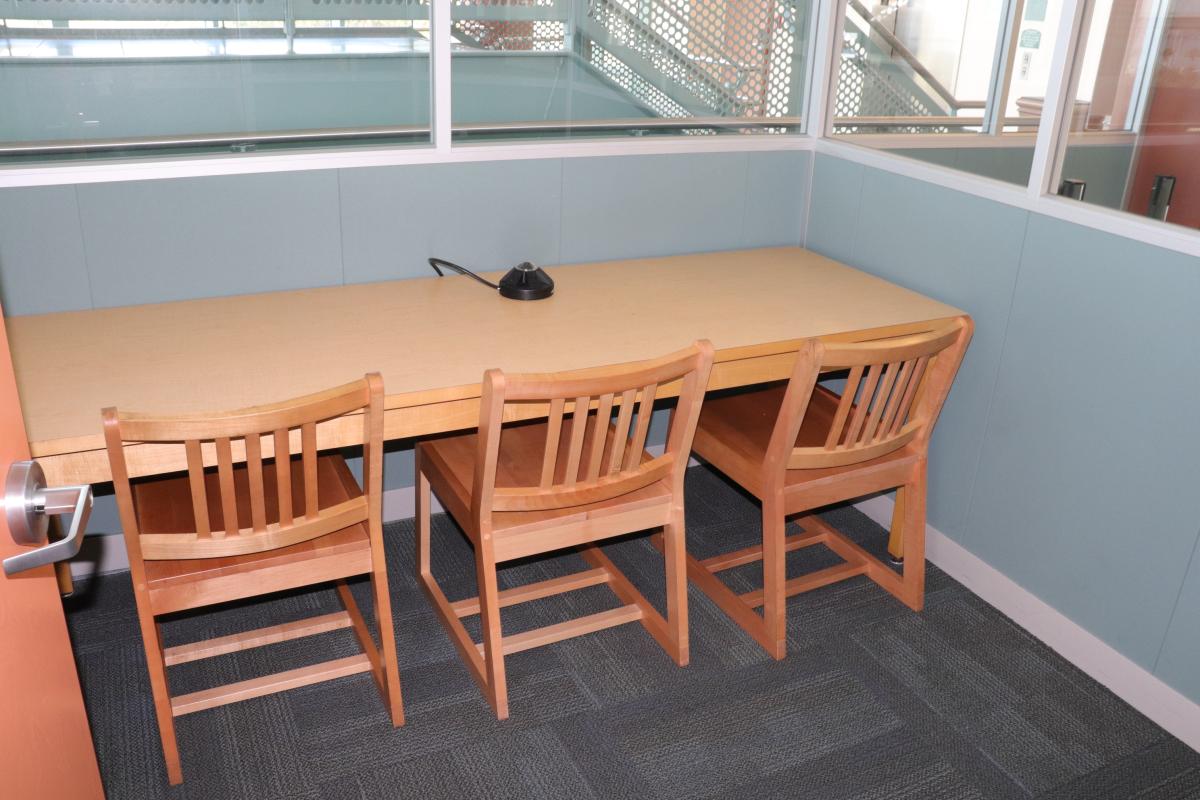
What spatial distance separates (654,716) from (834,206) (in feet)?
4.97

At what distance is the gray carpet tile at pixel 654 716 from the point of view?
193cm

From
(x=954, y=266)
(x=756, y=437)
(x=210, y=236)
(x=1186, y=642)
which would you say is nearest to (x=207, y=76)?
(x=210, y=236)

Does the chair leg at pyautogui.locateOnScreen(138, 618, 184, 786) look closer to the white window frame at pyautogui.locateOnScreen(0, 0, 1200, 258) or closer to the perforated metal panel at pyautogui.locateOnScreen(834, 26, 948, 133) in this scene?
the white window frame at pyautogui.locateOnScreen(0, 0, 1200, 258)

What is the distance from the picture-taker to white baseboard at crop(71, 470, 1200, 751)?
82.2 inches

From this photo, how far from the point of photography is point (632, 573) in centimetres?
258

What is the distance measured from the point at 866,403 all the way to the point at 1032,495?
1.73 ft

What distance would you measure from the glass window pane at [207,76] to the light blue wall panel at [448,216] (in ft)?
0.39

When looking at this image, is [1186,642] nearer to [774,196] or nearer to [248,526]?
[774,196]

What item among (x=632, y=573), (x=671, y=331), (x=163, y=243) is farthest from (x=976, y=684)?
(x=163, y=243)

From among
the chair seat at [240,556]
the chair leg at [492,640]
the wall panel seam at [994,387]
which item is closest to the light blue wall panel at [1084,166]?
the wall panel seam at [994,387]

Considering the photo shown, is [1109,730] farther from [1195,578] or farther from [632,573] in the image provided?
[632,573]

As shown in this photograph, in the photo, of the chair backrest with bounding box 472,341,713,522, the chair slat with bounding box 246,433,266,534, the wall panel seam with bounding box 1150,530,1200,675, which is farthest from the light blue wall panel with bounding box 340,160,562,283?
the wall panel seam with bounding box 1150,530,1200,675

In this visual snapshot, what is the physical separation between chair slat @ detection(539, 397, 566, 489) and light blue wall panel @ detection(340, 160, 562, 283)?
859mm

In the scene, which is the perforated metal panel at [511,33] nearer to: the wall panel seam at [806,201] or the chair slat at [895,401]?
the wall panel seam at [806,201]
